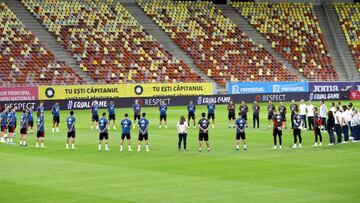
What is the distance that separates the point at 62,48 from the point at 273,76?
22415 millimetres

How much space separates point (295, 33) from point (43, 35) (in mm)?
30786

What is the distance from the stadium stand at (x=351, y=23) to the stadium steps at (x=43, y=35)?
109 feet

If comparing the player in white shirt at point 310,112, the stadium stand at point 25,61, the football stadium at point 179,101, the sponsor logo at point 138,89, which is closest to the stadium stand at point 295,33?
the football stadium at point 179,101

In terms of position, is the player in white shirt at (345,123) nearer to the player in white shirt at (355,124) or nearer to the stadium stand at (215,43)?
the player in white shirt at (355,124)

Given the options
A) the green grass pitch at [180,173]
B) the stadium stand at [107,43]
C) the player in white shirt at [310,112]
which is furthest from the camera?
the stadium stand at [107,43]

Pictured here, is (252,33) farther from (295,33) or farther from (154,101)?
(154,101)

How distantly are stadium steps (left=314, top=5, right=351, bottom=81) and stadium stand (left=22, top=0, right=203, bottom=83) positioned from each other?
63.0ft

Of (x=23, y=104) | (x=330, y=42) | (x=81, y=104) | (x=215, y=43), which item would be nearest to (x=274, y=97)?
(x=215, y=43)

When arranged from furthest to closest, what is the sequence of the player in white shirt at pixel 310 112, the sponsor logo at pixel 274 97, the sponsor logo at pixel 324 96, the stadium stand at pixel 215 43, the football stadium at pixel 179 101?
the stadium stand at pixel 215 43
the sponsor logo at pixel 324 96
the sponsor logo at pixel 274 97
the player in white shirt at pixel 310 112
the football stadium at pixel 179 101

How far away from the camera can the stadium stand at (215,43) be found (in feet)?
273

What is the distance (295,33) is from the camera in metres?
93.2

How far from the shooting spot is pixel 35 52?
74.1 metres

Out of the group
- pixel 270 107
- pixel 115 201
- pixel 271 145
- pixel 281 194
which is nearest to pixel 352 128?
pixel 271 145

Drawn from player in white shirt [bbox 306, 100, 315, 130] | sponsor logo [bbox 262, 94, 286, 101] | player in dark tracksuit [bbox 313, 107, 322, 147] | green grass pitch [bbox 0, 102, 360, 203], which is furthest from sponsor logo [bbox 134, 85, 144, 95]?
player in dark tracksuit [bbox 313, 107, 322, 147]
